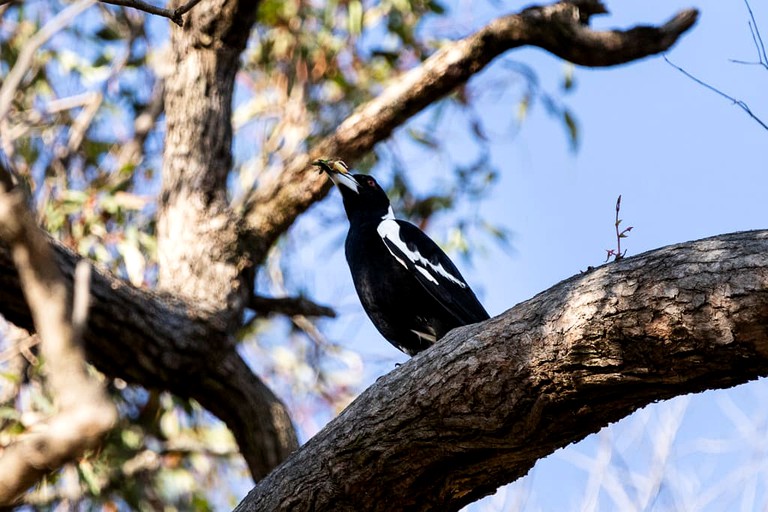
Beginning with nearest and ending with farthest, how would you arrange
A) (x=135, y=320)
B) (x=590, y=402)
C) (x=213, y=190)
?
(x=590, y=402), (x=135, y=320), (x=213, y=190)

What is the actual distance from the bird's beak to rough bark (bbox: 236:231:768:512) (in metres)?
1.76

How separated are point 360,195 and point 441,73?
58 centimetres

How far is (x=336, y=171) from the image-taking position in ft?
13.4

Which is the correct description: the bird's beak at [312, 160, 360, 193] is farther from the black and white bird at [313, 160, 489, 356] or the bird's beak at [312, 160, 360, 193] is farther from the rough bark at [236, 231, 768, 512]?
the rough bark at [236, 231, 768, 512]

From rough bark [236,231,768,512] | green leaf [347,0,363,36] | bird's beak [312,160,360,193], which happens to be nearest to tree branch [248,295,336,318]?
bird's beak [312,160,360,193]

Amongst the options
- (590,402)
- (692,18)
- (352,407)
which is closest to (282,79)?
(692,18)

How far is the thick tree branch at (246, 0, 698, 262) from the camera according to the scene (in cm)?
412

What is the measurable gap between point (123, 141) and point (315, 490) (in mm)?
3945

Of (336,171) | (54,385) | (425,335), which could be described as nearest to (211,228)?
(336,171)

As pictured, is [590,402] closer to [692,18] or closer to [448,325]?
[448,325]

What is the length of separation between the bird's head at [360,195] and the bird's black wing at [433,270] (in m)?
0.34

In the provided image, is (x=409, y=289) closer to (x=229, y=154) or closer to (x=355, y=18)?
(x=229, y=154)

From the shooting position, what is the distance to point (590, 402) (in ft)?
6.50

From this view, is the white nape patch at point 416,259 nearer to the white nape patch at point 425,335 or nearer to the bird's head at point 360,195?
→ the white nape patch at point 425,335
